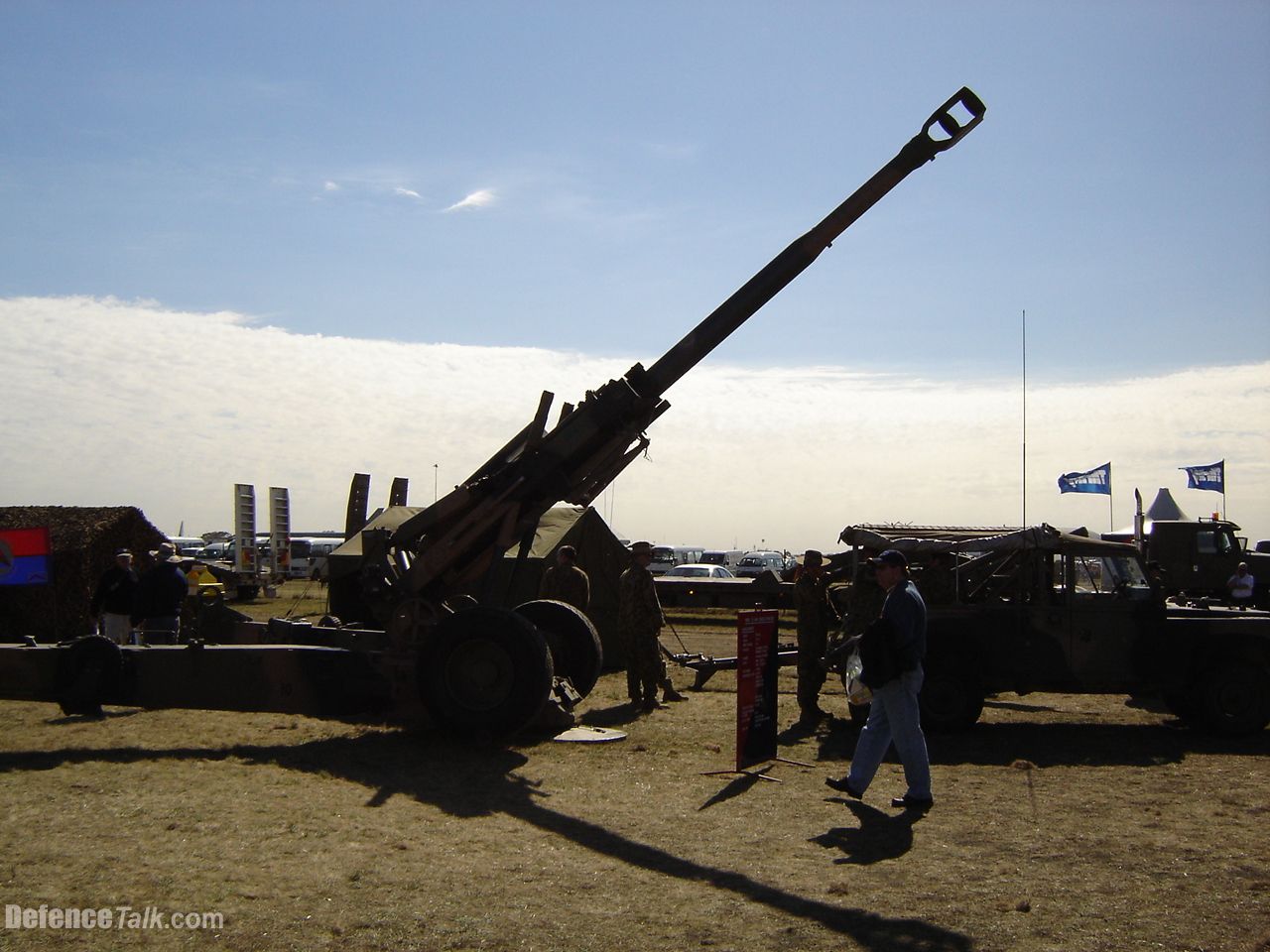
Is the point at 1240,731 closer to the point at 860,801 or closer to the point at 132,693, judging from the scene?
the point at 860,801

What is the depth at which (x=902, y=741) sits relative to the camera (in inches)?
304

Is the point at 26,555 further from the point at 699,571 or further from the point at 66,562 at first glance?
the point at 699,571

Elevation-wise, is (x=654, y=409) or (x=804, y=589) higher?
(x=654, y=409)

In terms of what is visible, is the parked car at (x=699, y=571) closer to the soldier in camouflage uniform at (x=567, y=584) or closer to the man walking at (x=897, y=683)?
the soldier in camouflage uniform at (x=567, y=584)

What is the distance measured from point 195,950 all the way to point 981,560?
8293 mm

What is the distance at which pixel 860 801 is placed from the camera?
7.93m

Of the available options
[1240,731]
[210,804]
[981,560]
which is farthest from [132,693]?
[1240,731]

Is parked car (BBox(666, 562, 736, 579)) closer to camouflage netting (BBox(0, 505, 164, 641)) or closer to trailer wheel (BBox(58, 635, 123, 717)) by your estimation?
camouflage netting (BBox(0, 505, 164, 641))

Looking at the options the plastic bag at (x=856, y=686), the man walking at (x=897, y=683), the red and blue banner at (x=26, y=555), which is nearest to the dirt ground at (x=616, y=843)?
the man walking at (x=897, y=683)

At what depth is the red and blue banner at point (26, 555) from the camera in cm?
1827

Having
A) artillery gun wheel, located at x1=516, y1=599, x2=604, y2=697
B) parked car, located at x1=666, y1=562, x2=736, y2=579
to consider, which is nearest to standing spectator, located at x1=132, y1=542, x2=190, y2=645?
artillery gun wheel, located at x1=516, y1=599, x2=604, y2=697

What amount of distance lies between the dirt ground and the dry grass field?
0.02 m

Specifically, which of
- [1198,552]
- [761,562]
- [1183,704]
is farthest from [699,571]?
[1183,704]

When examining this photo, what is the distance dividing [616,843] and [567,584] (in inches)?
258
